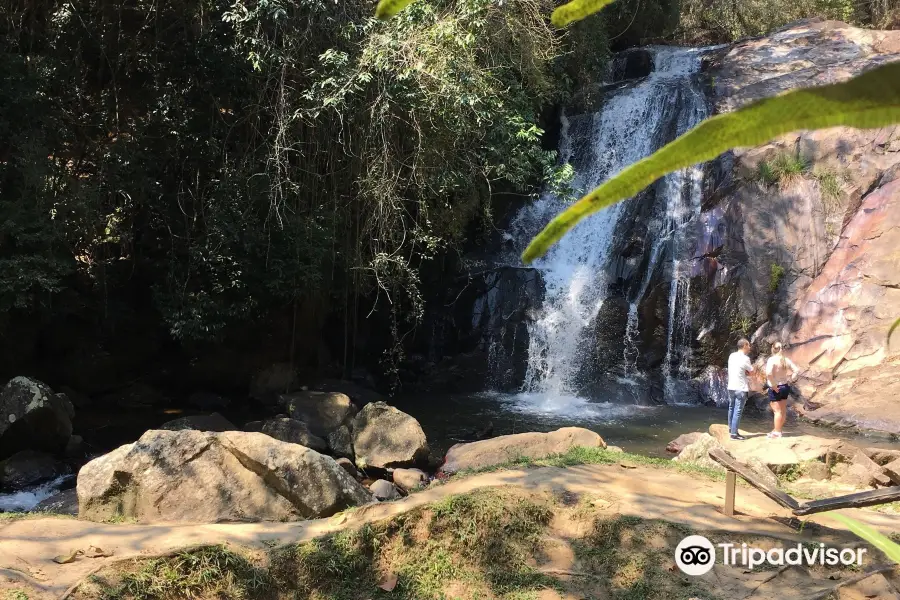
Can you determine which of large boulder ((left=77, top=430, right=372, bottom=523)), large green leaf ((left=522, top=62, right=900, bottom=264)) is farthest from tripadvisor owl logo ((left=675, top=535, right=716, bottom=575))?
large green leaf ((left=522, top=62, right=900, bottom=264))

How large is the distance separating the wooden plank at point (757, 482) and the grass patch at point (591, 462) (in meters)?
0.96

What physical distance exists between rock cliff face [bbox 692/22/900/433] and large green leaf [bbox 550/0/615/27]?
417 inches

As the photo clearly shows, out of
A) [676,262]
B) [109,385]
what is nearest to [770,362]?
[676,262]

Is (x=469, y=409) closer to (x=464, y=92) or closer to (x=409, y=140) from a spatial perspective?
(x=409, y=140)

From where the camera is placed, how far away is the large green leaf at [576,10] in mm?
1062

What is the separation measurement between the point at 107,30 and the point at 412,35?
4.39m

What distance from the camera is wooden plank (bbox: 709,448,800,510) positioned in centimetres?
409

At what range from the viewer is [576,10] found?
3.63 feet

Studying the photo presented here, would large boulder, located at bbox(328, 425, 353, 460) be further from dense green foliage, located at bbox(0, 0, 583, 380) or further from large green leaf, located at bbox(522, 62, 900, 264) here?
large green leaf, located at bbox(522, 62, 900, 264)

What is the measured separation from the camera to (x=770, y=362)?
8133mm

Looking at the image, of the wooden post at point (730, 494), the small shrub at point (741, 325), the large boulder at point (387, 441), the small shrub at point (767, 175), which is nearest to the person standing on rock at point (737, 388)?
the large boulder at point (387, 441)

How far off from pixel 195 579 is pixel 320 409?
20.2ft

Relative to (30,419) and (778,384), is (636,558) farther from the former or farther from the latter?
(30,419)

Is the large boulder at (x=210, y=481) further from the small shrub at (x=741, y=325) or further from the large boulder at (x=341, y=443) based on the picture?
the small shrub at (x=741, y=325)
